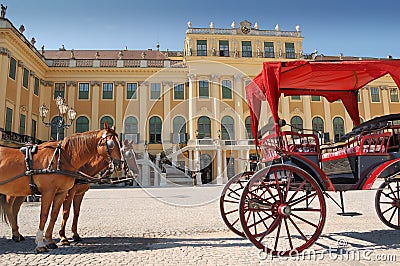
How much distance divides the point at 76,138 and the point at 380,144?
4682 mm

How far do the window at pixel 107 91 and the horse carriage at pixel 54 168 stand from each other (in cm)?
2556

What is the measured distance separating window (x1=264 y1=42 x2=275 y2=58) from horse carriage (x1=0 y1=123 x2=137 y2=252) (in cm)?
2756

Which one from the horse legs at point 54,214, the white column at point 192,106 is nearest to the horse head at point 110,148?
the horse legs at point 54,214

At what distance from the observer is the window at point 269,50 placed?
100 ft

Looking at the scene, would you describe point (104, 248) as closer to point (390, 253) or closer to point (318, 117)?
point (390, 253)

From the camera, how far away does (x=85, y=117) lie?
2917cm

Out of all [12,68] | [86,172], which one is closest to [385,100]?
[12,68]

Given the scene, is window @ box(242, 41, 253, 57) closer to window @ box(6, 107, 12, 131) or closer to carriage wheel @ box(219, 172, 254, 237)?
window @ box(6, 107, 12, 131)

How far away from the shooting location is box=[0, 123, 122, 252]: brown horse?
4.57 metres

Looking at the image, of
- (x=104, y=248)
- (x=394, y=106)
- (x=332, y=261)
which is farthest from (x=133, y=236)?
(x=394, y=106)

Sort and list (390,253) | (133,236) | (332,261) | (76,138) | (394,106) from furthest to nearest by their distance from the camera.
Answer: (394,106)
(133,236)
(76,138)
(390,253)
(332,261)

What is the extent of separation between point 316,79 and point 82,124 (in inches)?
1060

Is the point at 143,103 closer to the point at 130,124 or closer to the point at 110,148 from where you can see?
the point at 130,124

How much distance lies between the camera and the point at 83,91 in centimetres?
2962
